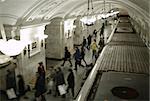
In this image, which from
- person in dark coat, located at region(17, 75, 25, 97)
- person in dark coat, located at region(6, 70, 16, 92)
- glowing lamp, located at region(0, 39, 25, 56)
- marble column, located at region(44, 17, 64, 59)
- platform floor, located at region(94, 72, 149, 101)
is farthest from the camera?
marble column, located at region(44, 17, 64, 59)

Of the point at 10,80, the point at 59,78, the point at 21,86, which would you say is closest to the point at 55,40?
the point at 21,86

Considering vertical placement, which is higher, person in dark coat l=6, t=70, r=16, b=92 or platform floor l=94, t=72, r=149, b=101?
platform floor l=94, t=72, r=149, b=101

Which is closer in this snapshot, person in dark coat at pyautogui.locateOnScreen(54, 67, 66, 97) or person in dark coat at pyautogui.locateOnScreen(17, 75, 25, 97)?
person in dark coat at pyautogui.locateOnScreen(54, 67, 66, 97)

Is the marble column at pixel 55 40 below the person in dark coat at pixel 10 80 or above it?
above

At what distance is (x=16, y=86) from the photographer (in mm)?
8820

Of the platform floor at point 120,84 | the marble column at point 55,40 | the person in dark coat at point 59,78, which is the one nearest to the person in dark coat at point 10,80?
the person in dark coat at point 59,78

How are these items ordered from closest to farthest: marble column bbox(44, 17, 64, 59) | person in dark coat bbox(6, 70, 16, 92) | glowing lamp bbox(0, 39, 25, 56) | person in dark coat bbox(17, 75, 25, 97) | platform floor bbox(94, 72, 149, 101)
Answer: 1. glowing lamp bbox(0, 39, 25, 56)
2. platform floor bbox(94, 72, 149, 101)
3. person in dark coat bbox(6, 70, 16, 92)
4. person in dark coat bbox(17, 75, 25, 97)
5. marble column bbox(44, 17, 64, 59)

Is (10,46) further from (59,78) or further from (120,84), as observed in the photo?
(59,78)

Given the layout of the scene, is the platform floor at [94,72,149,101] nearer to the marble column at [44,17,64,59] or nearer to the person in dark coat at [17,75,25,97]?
the person in dark coat at [17,75,25,97]

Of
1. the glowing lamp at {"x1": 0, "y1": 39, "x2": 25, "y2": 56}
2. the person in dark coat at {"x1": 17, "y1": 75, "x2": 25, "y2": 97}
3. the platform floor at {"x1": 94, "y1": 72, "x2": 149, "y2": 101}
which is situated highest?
the glowing lamp at {"x1": 0, "y1": 39, "x2": 25, "y2": 56}

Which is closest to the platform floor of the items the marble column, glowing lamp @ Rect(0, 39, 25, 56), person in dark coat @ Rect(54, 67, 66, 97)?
person in dark coat @ Rect(54, 67, 66, 97)

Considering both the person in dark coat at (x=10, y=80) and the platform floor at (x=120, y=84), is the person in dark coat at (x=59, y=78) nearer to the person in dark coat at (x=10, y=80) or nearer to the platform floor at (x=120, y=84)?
the person in dark coat at (x=10, y=80)

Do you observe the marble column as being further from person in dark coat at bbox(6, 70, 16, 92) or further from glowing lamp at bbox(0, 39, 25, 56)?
glowing lamp at bbox(0, 39, 25, 56)

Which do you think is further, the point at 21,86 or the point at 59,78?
the point at 21,86
